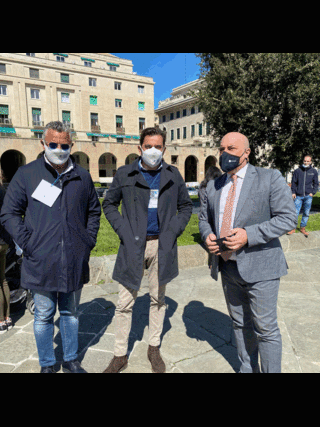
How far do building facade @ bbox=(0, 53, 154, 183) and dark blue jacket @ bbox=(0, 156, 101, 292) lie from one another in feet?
107

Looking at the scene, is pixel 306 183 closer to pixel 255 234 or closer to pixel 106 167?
pixel 255 234

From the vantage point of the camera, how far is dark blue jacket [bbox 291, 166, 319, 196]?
25.6 feet

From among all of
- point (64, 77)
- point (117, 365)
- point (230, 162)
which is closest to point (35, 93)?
point (64, 77)

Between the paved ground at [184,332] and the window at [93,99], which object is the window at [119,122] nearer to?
the window at [93,99]

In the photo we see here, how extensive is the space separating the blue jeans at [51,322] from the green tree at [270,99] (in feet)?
38.8

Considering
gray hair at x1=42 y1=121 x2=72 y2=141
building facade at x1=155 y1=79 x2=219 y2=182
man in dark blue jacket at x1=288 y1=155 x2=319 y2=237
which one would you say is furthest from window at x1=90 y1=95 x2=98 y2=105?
gray hair at x1=42 y1=121 x2=72 y2=141

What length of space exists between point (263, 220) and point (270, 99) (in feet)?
39.9

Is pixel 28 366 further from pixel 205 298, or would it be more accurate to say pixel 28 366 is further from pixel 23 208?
pixel 205 298

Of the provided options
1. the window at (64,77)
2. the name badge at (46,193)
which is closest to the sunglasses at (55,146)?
the name badge at (46,193)

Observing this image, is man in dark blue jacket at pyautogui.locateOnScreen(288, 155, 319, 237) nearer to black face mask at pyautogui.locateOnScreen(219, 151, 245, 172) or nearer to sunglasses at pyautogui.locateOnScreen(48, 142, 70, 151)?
black face mask at pyautogui.locateOnScreen(219, 151, 245, 172)

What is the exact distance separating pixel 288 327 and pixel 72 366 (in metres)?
2.44

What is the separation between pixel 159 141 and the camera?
269cm
